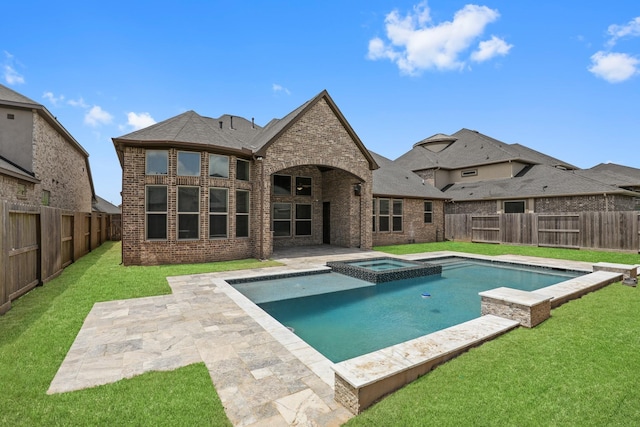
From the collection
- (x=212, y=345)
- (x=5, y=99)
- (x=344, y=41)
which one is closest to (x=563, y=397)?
(x=212, y=345)

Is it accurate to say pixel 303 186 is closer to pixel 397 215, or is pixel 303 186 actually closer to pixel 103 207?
pixel 397 215

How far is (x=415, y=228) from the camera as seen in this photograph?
20.2 m

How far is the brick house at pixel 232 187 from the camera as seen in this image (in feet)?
35.0

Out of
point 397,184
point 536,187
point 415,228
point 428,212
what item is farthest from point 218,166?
point 536,187

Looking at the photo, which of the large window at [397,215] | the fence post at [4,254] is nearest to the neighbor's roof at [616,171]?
the large window at [397,215]

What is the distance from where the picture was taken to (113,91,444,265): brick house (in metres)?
10.7

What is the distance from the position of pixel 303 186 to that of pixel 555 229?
14.3m

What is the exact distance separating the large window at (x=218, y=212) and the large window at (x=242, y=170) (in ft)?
3.08

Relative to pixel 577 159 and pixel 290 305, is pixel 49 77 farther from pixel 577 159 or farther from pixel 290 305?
pixel 577 159

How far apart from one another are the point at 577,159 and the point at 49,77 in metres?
39.5

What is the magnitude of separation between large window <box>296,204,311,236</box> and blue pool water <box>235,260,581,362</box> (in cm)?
707

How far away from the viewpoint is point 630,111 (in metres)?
16.8

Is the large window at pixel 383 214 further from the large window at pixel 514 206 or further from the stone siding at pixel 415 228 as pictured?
the large window at pixel 514 206

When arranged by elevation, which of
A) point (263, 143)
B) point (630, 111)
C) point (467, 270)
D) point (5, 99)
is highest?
point (630, 111)
